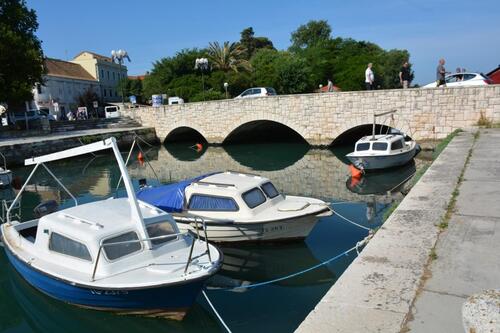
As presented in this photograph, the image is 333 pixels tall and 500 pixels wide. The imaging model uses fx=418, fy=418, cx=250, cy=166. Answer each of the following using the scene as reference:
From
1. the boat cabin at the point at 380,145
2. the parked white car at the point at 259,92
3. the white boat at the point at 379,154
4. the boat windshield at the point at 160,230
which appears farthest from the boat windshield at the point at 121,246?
the parked white car at the point at 259,92

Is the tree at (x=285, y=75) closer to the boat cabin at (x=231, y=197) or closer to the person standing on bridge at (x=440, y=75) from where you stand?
the person standing on bridge at (x=440, y=75)

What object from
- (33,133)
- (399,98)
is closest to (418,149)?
(399,98)

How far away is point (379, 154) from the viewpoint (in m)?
17.8

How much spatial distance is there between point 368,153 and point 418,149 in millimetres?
5388

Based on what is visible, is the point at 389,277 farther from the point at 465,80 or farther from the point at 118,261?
the point at 465,80

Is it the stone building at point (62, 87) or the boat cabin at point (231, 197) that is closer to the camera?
the boat cabin at point (231, 197)

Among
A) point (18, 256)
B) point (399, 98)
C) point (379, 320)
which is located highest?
point (399, 98)

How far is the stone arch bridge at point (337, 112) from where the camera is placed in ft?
69.6

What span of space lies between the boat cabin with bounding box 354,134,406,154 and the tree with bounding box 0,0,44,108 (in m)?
23.3

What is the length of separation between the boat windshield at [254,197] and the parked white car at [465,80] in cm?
1630

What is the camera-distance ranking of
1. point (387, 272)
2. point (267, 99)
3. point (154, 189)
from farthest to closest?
1. point (267, 99)
2. point (154, 189)
3. point (387, 272)

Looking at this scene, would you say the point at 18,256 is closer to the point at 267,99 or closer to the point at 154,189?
the point at 154,189

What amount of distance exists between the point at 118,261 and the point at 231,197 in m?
3.60

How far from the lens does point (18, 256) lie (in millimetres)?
8234
